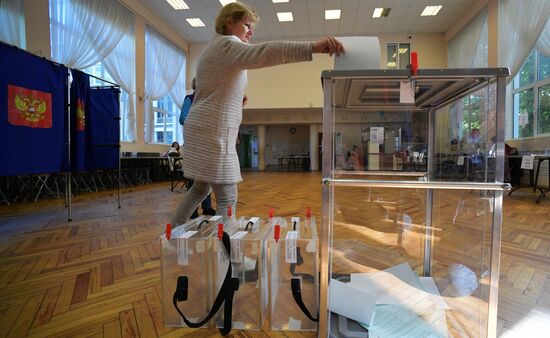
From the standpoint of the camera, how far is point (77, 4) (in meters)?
4.97

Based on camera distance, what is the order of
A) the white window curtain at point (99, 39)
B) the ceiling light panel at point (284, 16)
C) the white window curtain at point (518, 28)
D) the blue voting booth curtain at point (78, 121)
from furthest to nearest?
the ceiling light panel at point (284, 16), the white window curtain at point (99, 39), the white window curtain at point (518, 28), the blue voting booth curtain at point (78, 121)

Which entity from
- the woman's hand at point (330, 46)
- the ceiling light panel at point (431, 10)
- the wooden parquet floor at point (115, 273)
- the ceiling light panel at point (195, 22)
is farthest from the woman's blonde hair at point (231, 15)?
the ceiling light panel at point (431, 10)

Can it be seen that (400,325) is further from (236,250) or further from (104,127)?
(104,127)

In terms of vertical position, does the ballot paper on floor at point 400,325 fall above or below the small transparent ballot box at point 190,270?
below

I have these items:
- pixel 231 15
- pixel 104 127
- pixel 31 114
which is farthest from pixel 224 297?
pixel 104 127

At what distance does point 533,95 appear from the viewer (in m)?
5.07

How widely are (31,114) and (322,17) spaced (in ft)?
23.2

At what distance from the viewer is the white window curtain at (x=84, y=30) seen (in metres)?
4.67

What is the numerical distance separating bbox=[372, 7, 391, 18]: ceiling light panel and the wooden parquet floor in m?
6.23

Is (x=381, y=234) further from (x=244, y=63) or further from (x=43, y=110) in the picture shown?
(x=43, y=110)

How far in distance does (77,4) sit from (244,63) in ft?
19.2

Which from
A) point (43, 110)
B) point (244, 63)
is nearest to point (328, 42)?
point (244, 63)

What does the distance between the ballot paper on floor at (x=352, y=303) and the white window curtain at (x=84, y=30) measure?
18.6 ft

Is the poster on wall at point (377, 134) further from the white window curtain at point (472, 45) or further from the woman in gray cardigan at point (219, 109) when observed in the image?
the white window curtain at point (472, 45)
